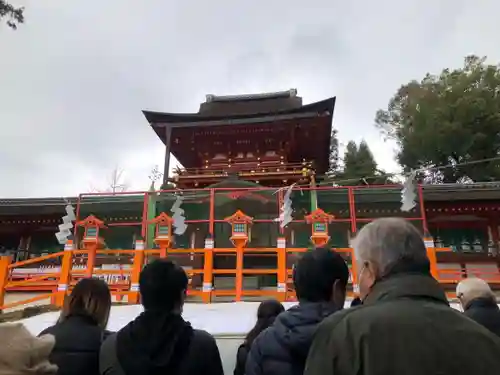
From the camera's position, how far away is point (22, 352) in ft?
4.49

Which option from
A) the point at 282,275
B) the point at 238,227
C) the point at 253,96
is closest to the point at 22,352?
the point at 282,275

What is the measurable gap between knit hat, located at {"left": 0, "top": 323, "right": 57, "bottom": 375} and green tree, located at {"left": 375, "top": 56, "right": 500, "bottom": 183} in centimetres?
1836

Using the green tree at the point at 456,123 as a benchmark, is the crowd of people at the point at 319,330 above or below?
below

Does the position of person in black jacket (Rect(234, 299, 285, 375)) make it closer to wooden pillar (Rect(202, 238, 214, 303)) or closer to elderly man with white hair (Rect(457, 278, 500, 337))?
elderly man with white hair (Rect(457, 278, 500, 337))

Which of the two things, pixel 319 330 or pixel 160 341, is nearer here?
pixel 319 330

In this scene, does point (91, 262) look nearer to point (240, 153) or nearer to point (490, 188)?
point (240, 153)

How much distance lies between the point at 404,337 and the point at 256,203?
10006 mm

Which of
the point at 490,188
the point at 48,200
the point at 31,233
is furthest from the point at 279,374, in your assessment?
the point at 31,233

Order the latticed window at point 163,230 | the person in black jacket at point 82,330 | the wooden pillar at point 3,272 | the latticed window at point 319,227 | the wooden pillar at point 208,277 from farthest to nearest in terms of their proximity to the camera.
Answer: the latticed window at point 163,230
the latticed window at point 319,227
the wooden pillar at point 3,272
the wooden pillar at point 208,277
the person in black jacket at point 82,330

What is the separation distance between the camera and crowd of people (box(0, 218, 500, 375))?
1086 mm

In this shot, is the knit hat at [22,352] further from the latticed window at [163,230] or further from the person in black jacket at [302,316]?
the latticed window at [163,230]

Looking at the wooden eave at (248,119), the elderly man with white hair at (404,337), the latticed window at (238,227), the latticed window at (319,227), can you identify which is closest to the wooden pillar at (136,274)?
the latticed window at (238,227)

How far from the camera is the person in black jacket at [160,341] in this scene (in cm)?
179

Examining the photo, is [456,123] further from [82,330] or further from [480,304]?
[82,330]
